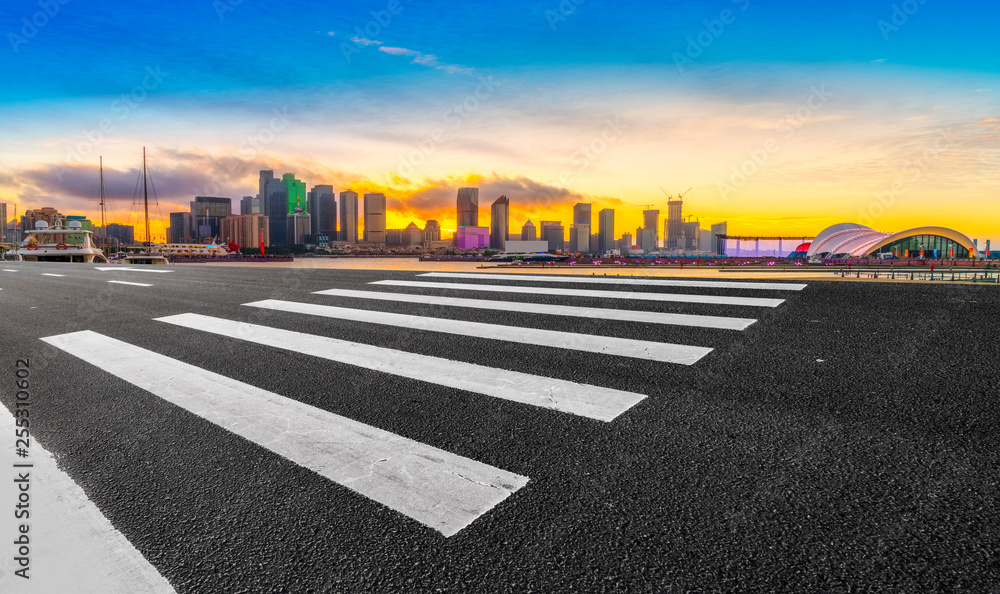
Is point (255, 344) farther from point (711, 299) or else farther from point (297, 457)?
point (711, 299)

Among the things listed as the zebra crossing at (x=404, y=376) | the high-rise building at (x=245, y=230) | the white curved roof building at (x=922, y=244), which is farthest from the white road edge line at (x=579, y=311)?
the high-rise building at (x=245, y=230)

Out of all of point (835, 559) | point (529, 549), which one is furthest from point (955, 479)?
point (529, 549)

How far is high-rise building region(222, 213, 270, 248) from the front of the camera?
182000mm

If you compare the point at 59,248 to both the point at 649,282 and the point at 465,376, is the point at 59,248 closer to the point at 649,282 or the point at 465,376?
the point at 649,282

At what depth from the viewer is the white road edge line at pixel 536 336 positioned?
438cm

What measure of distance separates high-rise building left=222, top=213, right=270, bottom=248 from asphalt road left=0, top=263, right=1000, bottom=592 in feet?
639

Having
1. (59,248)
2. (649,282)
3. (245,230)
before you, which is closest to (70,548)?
(649,282)

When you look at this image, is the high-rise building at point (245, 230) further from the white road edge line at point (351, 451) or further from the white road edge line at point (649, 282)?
the white road edge line at point (351, 451)

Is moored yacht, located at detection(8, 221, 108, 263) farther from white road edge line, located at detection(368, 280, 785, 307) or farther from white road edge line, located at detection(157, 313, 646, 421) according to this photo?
white road edge line, located at detection(157, 313, 646, 421)

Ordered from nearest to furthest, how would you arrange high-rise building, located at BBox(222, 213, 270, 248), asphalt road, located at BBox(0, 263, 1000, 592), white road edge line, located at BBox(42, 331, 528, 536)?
asphalt road, located at BBox(0, 263, 1000, 592), white road edge line, located at BBox(42, 331, 528, 536), high-rise building, located at BBox(222, 213, 270, 248)

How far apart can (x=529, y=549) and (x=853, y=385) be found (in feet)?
9.47

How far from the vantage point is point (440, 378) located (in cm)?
396

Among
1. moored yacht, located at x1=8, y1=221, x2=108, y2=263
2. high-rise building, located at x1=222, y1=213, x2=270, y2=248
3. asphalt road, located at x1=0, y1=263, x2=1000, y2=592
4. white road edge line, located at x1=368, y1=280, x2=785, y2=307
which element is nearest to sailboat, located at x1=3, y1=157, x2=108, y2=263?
moored yacht, located at x1=8, y1=221, x2=108, y2=263

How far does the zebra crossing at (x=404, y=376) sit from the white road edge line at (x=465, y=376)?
11mm
